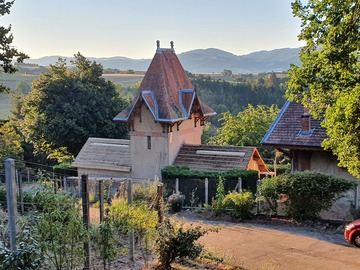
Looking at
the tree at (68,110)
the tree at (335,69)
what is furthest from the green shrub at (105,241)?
the tree at (68,110)

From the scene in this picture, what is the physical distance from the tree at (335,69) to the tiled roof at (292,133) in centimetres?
662

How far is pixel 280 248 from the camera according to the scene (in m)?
11.4

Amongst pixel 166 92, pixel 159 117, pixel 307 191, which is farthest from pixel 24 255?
pixel 166 92

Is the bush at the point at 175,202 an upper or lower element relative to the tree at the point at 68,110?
lower

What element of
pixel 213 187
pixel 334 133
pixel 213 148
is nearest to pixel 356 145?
pixel 334 133

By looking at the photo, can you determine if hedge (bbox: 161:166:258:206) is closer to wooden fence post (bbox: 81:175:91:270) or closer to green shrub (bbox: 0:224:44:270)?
wooden fence post (bbox: 81:175:91:270)

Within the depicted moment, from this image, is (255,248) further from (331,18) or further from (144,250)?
(331,18)

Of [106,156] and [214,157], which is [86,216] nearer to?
[214,157]

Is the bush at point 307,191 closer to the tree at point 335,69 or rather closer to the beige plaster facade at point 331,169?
the beige plaster facade at point 331,169

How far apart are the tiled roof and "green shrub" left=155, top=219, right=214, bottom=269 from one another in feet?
34.9

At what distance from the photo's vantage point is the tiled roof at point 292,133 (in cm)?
1733

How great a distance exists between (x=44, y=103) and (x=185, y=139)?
1542 centimetres

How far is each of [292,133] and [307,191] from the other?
4.77 metres

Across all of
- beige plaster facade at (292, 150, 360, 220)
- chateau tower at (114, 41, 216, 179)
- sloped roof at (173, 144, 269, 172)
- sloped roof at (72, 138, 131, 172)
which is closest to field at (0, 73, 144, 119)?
sloped roof at (72, 138, 131, 172)
